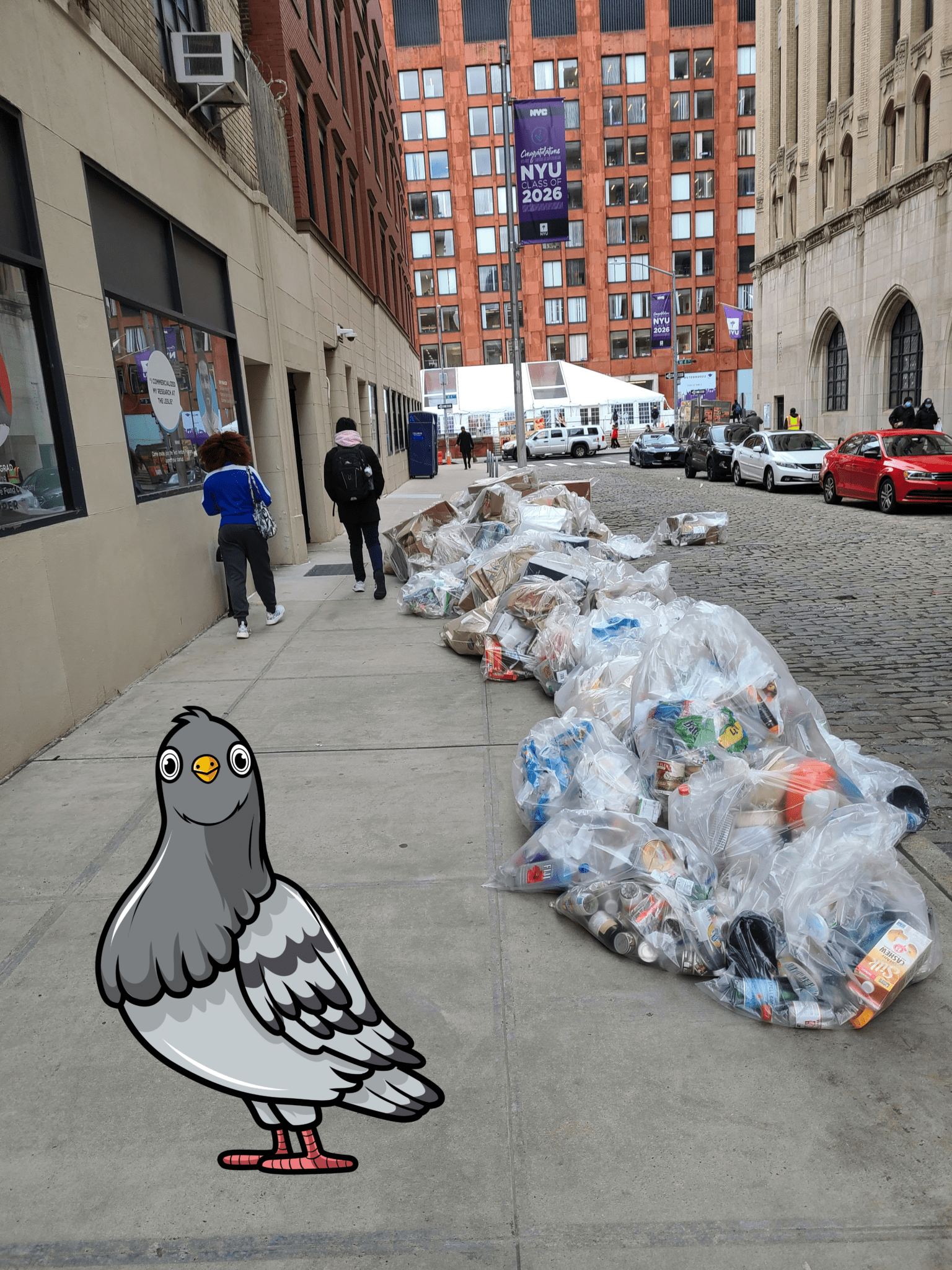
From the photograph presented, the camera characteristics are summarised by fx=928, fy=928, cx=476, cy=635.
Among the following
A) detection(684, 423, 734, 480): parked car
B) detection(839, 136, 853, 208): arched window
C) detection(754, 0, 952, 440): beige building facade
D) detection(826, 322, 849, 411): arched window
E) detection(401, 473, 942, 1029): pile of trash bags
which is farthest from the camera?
detection(826, 322, 849, 411): arched window

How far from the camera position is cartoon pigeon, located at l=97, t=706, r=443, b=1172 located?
141 centimetres

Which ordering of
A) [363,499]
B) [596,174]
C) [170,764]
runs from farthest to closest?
[596,174] < [363,499] < [170,764]

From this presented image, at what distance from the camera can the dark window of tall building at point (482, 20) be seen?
67.8 m

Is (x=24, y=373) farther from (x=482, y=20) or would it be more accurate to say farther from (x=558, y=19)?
(x=482, y=20)

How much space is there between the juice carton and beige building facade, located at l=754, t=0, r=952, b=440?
27911 mm

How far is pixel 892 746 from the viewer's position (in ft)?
16.5

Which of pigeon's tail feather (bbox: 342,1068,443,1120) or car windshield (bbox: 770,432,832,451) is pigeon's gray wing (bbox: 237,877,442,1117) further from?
car windshield (bbox: 770,432,832,451)

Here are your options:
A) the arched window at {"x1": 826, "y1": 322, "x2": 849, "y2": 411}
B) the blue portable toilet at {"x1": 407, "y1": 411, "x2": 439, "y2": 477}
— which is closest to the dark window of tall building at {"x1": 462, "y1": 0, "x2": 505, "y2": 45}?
the arched window at {"x1": 826, "y1": 322, "x2": 849, "y2": 411}

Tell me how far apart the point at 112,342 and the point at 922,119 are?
2963cm

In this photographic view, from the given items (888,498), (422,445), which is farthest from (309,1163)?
(422,445)

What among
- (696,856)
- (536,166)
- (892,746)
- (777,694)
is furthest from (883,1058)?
(536,166)

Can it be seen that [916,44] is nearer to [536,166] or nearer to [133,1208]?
[536,166]

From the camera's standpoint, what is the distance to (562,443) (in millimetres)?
49438

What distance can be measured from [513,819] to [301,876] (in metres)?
1.01
